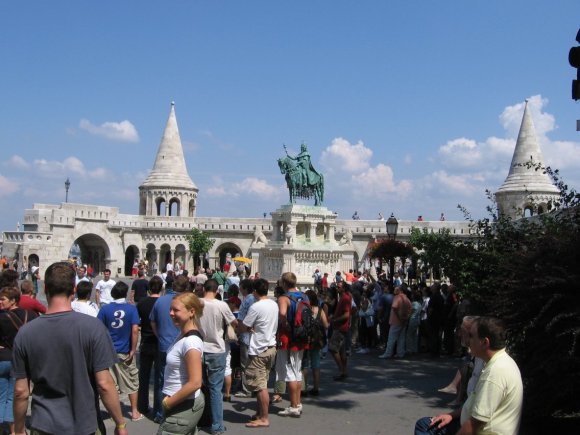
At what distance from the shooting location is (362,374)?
9859 mm

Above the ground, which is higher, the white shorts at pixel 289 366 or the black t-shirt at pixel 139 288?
the black t-shirt at pixel 139 288

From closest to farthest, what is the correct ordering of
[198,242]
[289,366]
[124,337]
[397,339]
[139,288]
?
1. [124,337]
2. [289,366]
3. [139,288]
4. [397,339]
5. [198,242]

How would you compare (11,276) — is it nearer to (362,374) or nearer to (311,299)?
(311,299)

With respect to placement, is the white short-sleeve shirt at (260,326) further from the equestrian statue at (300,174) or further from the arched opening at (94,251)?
the arched opening at (94,251)

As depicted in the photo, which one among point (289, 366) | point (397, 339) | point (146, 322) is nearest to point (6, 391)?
point (146, 322)

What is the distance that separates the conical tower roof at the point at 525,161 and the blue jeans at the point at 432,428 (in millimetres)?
36890

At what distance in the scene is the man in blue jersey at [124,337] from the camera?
6.80 meters

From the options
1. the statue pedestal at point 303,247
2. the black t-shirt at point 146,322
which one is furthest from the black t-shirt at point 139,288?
the statue pedestal at point 303,247

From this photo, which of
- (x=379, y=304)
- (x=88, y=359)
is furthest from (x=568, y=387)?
(x=379, y=304)

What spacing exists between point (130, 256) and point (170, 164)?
752 centimetres

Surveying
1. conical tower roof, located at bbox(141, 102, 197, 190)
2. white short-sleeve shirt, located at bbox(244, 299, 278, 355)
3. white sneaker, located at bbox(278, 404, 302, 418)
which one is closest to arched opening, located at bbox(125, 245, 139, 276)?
conical tower roof, located at bbox(141, 102, 197, 190)

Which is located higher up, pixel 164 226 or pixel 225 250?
pixel 164 226

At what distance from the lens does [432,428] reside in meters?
4.04

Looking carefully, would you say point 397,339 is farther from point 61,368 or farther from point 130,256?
point 130,256
